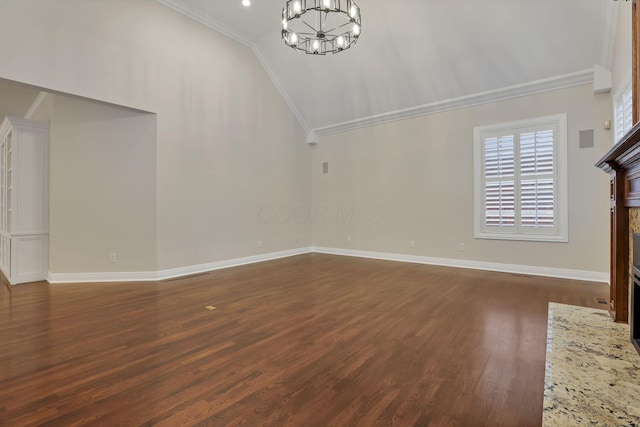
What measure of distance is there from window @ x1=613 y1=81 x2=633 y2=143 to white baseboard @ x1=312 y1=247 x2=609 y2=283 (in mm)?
2036

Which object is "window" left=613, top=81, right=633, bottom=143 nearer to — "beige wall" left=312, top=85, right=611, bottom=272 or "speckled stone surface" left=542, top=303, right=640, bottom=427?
"beige wall" left=312, top=85, right=611, bottom=272

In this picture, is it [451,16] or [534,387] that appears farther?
[451,16]

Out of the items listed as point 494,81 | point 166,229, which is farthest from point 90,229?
point 494,81

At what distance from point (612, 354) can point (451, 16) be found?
4578 millimetres

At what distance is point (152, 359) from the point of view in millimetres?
2262

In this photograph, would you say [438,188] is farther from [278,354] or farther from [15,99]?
[15,99]

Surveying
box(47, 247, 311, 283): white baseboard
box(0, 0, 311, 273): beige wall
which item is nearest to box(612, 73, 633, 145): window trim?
box(0, 0, 311, 273): beige wall

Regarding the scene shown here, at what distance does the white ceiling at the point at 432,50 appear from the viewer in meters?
4.16

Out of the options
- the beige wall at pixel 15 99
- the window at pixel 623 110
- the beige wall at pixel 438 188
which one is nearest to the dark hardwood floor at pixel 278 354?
the beige wall at pixel 438 188

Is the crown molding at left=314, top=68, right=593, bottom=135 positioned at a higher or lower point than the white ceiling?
lower

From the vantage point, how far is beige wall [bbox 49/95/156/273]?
15.0ft

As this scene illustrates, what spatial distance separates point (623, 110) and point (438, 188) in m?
2.75

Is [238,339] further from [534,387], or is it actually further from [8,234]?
[8,234]

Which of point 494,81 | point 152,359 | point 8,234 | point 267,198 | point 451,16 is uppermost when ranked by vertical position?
point 451,16
